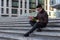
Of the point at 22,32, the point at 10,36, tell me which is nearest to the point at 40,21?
the point at 22,32

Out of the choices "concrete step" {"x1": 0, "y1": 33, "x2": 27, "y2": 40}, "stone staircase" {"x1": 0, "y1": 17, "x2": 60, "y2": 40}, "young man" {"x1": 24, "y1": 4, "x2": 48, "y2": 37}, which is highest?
"young man" {"x1": 24, "y1": 4, "x2": 48, "y2": 37}

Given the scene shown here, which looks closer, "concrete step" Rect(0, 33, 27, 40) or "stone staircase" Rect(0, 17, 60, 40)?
"stone staircase" Rect(0, 17, 60, 40)

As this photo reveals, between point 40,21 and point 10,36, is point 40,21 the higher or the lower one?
the higher one

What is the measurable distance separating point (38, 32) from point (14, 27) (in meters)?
2.05

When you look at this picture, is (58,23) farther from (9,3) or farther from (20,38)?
(9,3)

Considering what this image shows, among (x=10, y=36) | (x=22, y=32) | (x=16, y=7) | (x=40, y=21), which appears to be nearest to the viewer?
(x=40, y=21)

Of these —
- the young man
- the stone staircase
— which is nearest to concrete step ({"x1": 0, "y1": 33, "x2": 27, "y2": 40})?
the stone staircase

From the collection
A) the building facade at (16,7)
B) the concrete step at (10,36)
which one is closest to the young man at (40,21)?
the concrete step at (10,36)

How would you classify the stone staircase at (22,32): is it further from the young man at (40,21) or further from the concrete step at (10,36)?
the young man at (40,21)

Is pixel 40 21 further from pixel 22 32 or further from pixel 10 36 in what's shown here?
pixel 10 36

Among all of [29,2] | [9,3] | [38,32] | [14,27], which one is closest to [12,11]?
[9,3]

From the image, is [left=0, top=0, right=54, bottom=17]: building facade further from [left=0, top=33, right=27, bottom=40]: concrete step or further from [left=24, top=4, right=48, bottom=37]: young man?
[left=24, top=4, right=48, bottom=37]: young man

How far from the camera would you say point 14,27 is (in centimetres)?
1095

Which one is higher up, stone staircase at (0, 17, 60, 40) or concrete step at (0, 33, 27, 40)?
stone staircase at (0, 17, 60, 40)
